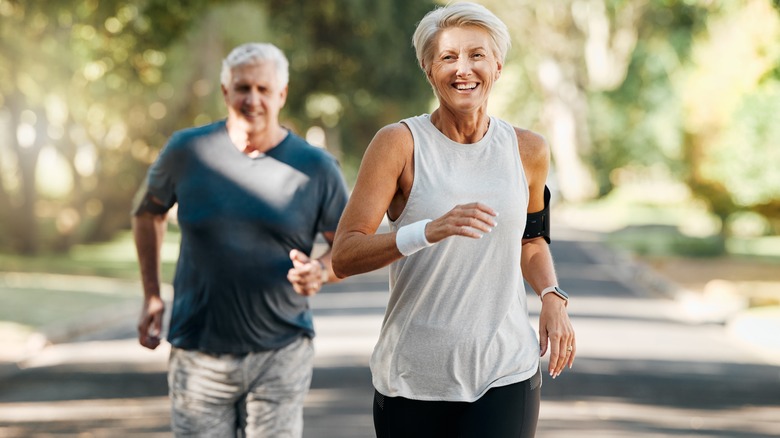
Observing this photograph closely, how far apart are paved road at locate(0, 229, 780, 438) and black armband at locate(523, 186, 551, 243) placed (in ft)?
17.6

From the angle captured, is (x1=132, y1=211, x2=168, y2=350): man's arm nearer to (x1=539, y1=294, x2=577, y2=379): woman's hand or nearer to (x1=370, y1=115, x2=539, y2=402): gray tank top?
(x1=370, y1=115, x2=539, y2=402): gray tank top

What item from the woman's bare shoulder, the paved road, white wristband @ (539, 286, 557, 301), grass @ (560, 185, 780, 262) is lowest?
the paved road

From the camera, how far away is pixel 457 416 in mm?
3857

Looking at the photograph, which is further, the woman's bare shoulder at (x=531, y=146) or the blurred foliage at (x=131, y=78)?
the blurred foliage at (x=131, y=78)

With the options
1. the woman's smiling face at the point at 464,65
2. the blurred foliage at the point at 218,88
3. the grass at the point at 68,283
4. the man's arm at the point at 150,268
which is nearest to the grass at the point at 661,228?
the blurred foliage at the point at 218,88

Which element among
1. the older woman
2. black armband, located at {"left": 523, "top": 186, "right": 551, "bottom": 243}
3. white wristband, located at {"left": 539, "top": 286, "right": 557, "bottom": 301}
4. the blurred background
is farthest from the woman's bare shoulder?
the blurred background

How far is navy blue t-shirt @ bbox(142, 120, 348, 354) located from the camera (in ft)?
16.6

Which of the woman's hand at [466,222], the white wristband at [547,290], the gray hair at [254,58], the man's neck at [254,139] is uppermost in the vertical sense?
the gray hair at [254,58]

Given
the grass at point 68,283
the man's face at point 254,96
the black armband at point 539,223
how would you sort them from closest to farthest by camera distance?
1. the black armband at point 539,223
2. the man's face at point 254,96
3. the grass at point 68,283

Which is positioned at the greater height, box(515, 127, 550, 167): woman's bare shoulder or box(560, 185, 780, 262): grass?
box(560, 185, 780, 262): grass

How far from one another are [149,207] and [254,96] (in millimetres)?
613

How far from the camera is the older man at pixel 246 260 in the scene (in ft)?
16.6

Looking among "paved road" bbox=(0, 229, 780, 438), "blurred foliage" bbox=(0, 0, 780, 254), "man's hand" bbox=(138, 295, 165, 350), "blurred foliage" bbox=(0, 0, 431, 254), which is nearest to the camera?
"man's hand" bbox=(138, 295, 165, 350)

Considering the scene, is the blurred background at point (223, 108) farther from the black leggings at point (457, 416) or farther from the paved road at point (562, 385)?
the black leggings at point (457, 416)
